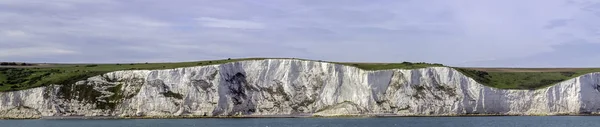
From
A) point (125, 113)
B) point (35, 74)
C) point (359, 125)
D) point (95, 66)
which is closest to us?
point (359, 125)

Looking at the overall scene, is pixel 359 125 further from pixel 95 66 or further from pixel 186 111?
pixel 95 66

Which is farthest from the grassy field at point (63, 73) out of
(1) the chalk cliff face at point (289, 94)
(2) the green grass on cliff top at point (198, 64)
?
(1) the chalk cliff face at point (289, 94)

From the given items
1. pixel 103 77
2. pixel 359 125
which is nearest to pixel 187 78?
pixel 103 77

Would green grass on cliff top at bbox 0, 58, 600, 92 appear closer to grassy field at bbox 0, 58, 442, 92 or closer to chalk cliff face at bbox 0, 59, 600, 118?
grassy field at bbox 0, 58, 442, 92

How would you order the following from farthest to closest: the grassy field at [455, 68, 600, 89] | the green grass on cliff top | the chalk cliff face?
the grassy field at [455, 68, 600, 89] → the green grass on cliff top → the chalk cliff face

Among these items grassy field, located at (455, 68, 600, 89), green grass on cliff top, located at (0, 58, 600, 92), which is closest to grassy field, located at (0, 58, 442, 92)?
green grass on cliff top, located at (0, 58, 600, 92)
